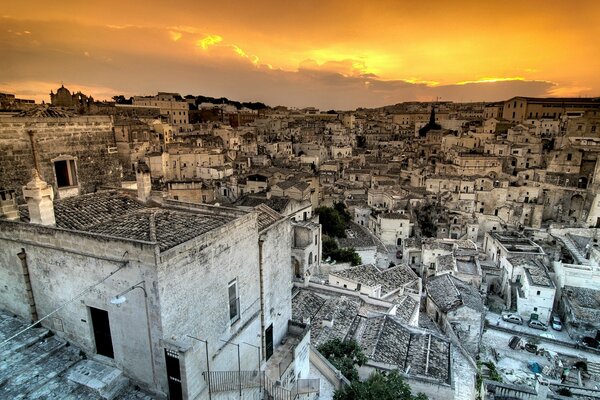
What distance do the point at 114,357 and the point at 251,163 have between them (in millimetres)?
47043

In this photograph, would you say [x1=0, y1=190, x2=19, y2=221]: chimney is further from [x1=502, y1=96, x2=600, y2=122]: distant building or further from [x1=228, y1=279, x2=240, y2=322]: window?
[x1=502, y1=96, x2=600, y2=122]: distant building

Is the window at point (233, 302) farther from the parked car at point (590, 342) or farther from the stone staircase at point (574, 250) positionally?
the stone staircase at point (574, 250)

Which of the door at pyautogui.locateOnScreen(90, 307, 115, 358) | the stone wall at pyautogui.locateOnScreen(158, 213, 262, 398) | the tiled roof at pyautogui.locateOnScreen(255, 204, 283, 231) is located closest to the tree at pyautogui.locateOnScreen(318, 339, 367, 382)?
the stone wall at pyautogui.locateOnScreen(158, 213, 262, 398)

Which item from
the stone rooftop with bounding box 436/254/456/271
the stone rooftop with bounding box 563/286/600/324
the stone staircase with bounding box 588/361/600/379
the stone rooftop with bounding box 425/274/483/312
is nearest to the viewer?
the stone staircase with bounding box 588/361/600/379

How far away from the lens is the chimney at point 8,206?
827cm

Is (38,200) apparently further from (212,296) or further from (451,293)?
(451,293)

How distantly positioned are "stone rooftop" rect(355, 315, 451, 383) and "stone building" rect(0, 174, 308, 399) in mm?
6019

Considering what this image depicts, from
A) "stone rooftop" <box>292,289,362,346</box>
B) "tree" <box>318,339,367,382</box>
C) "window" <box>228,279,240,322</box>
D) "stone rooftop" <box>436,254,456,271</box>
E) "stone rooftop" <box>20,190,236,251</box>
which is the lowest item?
"stone rooftop" <box>436,254,456,271</box>

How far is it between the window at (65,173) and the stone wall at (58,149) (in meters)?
0.14

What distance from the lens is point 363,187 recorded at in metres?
46.9

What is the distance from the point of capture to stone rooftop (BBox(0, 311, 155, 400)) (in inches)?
259

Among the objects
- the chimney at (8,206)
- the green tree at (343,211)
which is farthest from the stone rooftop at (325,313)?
the green tree at (343,211)

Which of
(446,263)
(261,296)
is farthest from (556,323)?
(261,296)

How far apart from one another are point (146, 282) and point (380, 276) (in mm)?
17722
